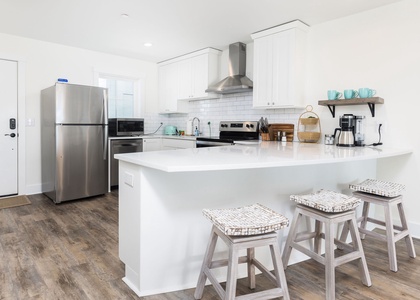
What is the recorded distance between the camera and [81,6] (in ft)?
9.96

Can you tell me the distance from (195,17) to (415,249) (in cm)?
330

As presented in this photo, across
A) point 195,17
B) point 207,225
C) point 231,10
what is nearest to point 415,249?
point 207,225

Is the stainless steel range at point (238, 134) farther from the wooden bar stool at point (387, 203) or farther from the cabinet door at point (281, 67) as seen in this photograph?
the wooden bar stool at point (387, 203)

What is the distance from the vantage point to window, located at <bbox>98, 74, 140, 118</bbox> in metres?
5.16

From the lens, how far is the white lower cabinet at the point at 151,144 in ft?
16.1

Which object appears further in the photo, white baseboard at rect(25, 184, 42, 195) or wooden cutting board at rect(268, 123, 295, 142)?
white baseboard at rect(25, 184, 42, 195)

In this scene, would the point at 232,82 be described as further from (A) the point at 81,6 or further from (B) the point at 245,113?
(A) the point at 81,6

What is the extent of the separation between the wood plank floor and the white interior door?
4.08 ft

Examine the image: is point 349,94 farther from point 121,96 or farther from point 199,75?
point 121,96

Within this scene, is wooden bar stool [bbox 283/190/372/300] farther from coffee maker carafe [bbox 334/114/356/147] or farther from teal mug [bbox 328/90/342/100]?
teal mug [bbox 328/90/342/100]

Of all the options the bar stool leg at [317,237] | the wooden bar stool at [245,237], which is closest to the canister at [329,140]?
the bar stool leg at [317,237]

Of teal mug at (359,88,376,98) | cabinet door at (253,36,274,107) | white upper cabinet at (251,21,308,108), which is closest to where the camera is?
teal mug at (359,88,376,98)

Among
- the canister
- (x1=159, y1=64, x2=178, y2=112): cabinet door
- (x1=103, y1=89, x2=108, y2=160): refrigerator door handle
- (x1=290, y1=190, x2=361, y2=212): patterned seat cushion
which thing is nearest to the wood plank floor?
(x1=290, y1=190, x2=361, y2=212): patterned seat cushion

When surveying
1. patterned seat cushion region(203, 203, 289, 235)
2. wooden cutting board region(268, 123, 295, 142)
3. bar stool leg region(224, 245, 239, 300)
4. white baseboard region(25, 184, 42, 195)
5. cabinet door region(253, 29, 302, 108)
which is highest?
cabinet door region(253, 29, 302, 108)
